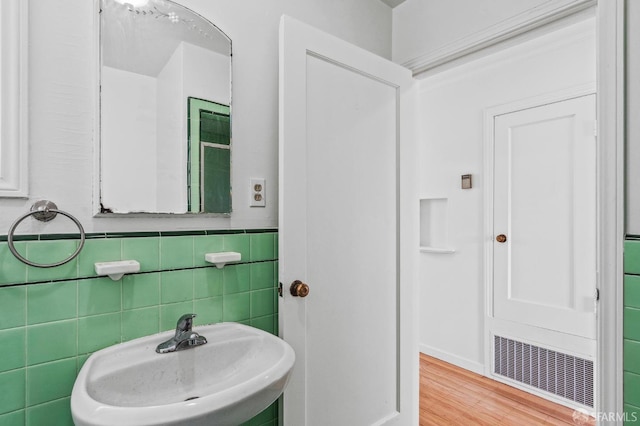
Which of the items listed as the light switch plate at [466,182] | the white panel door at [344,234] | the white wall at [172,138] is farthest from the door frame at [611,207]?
the light switch plate at [466,182]

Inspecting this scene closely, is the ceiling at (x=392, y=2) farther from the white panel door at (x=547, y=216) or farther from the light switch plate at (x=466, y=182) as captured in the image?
the light switch plate at (x=466, y=182)

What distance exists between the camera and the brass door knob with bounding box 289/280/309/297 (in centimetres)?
122

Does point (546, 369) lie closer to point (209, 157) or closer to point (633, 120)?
point (633, 120)

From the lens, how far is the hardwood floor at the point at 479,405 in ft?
6.64

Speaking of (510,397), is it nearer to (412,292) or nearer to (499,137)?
(412,292)

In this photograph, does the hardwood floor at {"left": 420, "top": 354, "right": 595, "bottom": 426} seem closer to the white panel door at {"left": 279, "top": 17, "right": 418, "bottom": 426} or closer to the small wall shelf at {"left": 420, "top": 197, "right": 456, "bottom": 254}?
the white panel door at {"left": 279, "top": 17, "right": 418, "bottom": 426}

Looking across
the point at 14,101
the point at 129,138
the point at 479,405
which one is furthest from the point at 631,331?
the point at 14,101

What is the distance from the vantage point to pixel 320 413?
54.0 inches

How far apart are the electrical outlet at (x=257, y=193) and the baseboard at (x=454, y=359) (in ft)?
7.58

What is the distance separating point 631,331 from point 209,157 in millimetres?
1488

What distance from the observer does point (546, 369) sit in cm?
228

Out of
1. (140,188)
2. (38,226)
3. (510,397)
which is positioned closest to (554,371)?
(510,397)

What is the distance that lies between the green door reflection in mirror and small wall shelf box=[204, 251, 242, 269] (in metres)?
0.16

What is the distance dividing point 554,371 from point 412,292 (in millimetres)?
1370
